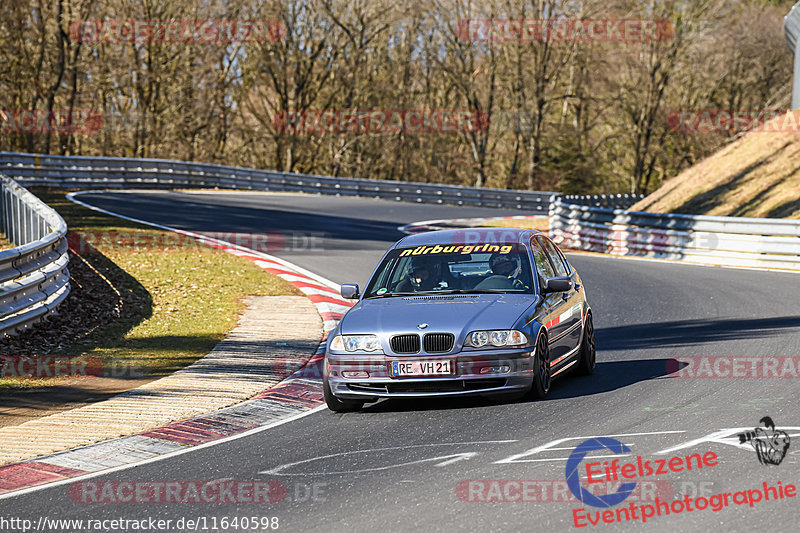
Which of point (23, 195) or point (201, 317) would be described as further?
point (23, 195)

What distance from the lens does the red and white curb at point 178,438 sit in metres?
7.12

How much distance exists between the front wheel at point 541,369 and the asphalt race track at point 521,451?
0.45 ft

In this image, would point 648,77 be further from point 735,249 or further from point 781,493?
point 781,493

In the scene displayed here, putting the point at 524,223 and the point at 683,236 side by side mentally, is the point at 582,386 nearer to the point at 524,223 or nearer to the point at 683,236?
the point at 683,236

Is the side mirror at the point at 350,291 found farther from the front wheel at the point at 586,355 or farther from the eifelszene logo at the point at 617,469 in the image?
the eifelszene logo at the point at 617,469

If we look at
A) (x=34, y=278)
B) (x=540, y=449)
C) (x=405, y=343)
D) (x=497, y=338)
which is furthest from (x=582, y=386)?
(x=34, y=278)

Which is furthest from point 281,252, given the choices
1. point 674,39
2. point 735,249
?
point 674,39

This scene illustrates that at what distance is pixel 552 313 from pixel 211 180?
33277 millimetres

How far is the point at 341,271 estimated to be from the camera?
19.6 metres

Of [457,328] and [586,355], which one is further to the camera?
[586,355]

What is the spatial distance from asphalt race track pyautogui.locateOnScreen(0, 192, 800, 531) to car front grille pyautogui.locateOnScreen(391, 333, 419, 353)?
564 mm

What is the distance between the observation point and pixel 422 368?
8.48 metres

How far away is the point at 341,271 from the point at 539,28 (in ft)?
125

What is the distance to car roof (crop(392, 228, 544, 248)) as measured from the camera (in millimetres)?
10156
